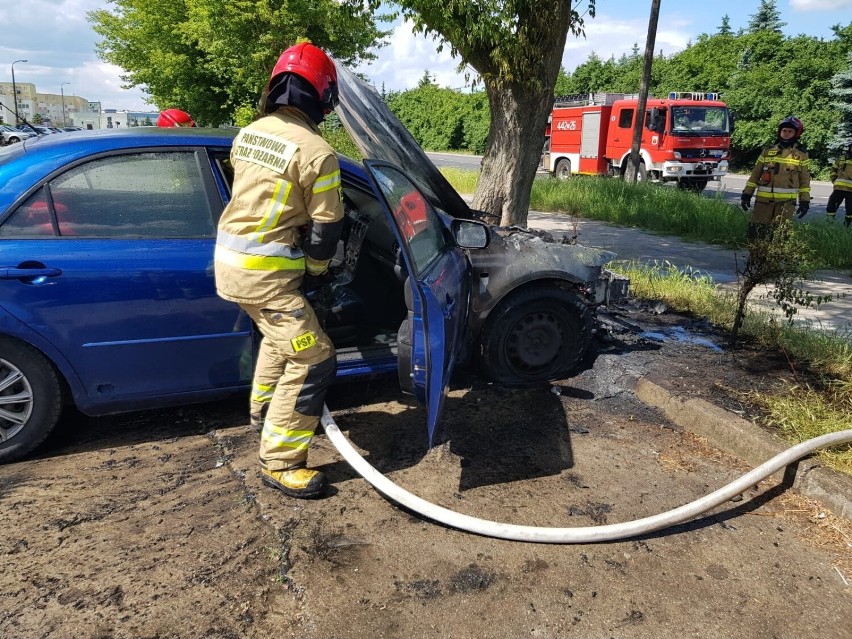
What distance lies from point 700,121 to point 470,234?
55.6 feet

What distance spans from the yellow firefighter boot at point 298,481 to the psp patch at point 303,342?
0.59 meters

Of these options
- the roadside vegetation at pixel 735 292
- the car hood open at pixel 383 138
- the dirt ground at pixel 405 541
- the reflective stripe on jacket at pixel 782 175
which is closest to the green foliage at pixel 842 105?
the roadside vegetation at pixel 735 292

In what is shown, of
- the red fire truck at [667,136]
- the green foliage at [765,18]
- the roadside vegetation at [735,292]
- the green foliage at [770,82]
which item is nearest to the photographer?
the roadside vegetation at [735,292]

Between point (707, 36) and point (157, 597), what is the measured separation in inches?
1580

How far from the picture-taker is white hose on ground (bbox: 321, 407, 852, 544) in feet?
8.76

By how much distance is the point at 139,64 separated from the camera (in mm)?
21609

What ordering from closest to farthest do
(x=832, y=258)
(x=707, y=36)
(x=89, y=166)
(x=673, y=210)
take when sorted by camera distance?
(x=89, y=166) → (x=832, y=258) → (x=673, y=210) → (x=707, y=36)

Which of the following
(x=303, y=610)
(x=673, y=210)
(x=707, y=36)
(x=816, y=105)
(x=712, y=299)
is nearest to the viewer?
(x=303, y=610)

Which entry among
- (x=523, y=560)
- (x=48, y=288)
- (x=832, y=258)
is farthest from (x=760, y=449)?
(x=832, y=258)

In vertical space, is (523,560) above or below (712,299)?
below

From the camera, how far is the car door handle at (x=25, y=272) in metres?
2.91

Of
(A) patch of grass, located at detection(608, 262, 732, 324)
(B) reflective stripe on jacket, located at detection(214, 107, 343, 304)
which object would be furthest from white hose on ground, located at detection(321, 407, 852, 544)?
(A) patch of grass, located at detection(608, 262, 732, 324)

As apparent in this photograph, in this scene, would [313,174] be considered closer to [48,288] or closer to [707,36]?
[48,288]

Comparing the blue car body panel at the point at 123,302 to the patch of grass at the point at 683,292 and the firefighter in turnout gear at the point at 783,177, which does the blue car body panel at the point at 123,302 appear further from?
the firefighter in turnout gear at the point at 783,177
